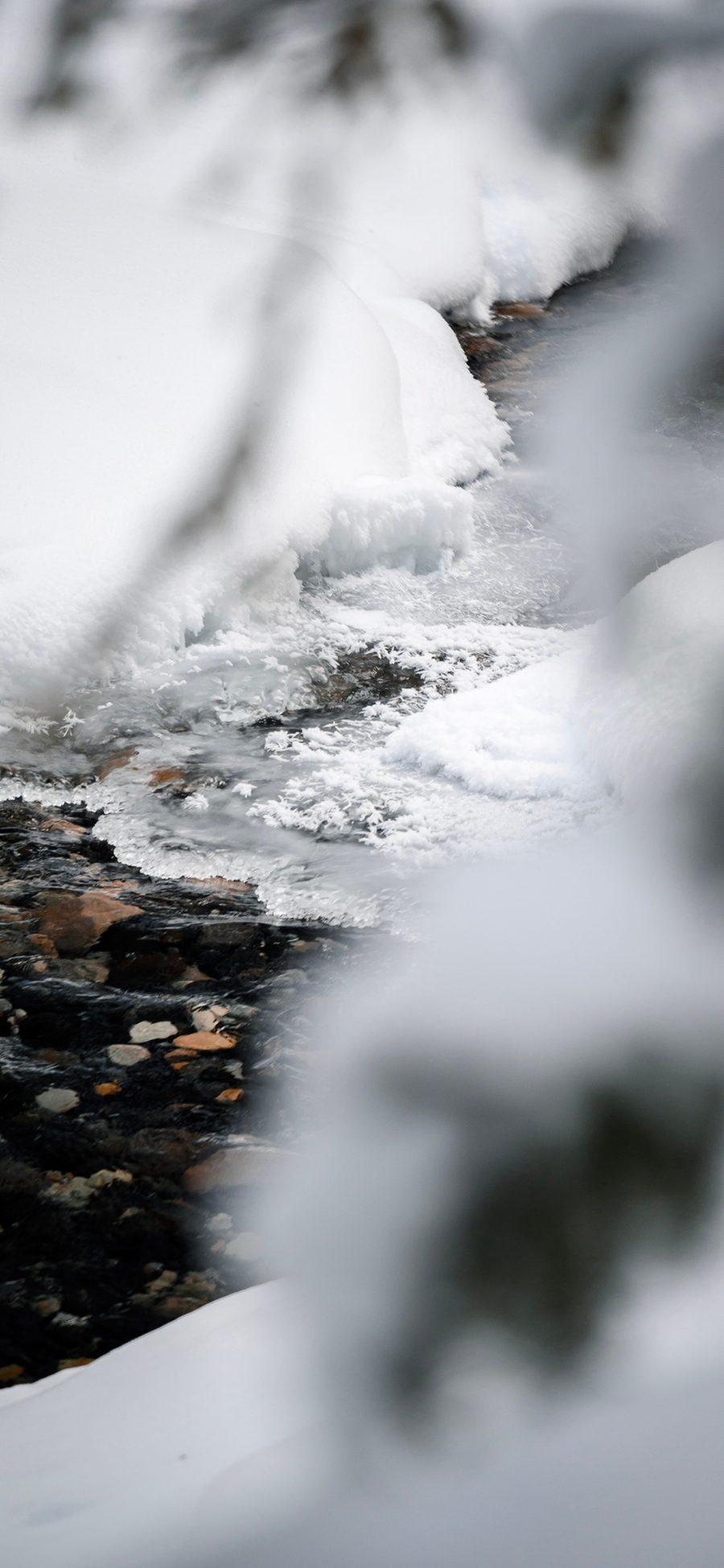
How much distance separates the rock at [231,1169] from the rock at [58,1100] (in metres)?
0.17

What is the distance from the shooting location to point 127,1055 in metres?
1.26

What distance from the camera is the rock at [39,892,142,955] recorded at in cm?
149

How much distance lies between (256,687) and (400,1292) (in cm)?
149

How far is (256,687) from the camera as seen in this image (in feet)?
7.45

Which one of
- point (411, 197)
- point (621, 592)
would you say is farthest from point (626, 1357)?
point (411, 197)

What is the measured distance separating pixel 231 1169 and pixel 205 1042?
215mm

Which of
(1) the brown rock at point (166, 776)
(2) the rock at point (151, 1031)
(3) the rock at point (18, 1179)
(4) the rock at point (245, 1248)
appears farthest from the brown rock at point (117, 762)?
(4) the rock at point (245, 1248)

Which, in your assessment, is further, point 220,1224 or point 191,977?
point 191,977

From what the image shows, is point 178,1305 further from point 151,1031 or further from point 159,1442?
point 151,1031

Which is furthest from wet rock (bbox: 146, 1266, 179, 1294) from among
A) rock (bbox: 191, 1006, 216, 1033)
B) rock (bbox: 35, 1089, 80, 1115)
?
rock (bbox: 191, 1006, 216, 1033)

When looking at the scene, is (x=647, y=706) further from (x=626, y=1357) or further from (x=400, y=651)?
(x=626, y=1357)

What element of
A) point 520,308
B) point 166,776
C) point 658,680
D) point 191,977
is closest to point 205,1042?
point 191,977

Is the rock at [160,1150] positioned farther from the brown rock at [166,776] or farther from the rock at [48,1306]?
the brown rock at [166,776]

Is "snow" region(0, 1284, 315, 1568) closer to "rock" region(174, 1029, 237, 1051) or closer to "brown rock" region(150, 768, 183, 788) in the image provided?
"rock" region(174, 1029, 237, 1051)
